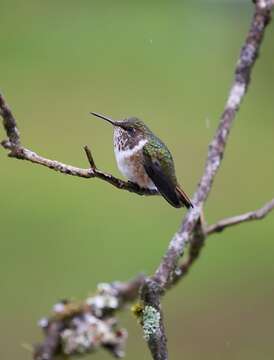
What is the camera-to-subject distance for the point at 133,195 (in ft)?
41.5

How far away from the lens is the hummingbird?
322cm

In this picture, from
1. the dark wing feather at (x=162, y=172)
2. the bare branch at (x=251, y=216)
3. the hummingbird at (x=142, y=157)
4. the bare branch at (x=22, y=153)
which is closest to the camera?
the bare branch at (x=22, y=153)

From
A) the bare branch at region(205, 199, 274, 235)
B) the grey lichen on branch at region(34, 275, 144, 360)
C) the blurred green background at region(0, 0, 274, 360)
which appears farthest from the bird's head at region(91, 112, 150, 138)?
the blurred green background at region(0, 0, 274, 360)

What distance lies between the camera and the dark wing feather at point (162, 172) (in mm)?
3055

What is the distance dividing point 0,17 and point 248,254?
35.0 ft

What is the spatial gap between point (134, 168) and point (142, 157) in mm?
124

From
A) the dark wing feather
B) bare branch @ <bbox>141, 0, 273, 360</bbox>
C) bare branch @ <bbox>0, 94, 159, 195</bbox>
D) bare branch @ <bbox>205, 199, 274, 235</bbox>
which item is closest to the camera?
bare branch @ <bbox>0, 94, 159, 195</bbox>

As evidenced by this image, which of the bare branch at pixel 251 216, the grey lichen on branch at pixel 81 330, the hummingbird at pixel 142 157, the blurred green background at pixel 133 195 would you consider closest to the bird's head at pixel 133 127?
the hummingbird at pixel 142 157

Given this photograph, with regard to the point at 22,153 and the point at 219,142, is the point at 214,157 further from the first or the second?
the point at 22,153

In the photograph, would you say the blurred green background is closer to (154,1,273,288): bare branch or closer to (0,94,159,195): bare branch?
(154,1,273,288): bare branch

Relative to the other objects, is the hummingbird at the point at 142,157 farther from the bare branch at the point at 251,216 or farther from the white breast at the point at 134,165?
the bare branch at the point at 251,216

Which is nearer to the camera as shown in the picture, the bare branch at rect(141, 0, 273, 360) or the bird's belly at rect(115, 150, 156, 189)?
the bare branch at rect(141, 0, 273, 360)

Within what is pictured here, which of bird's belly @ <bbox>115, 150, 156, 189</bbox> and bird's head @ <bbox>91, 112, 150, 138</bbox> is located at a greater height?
bird's head @ <bbox>91, 112, 150, 138</bbox>

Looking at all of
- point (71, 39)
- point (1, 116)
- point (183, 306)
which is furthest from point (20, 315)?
point (71, 39)
